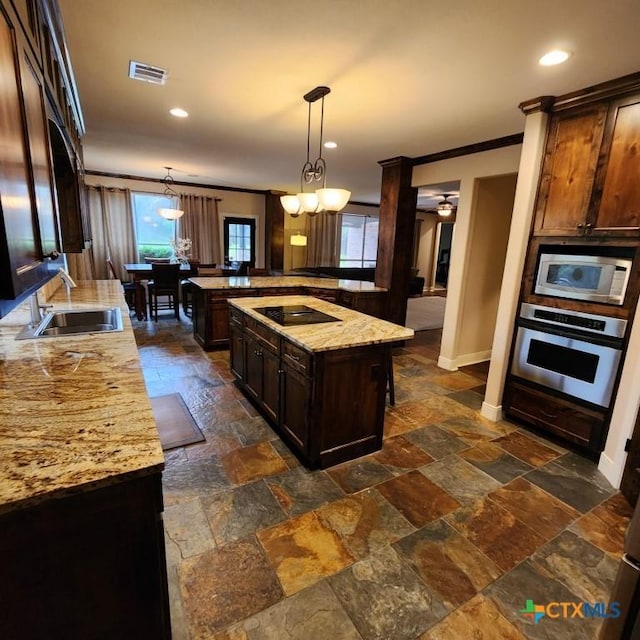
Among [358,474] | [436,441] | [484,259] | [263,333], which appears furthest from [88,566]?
[484,259]

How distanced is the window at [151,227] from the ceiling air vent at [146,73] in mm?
5475

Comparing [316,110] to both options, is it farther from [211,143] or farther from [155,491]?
[155,491]

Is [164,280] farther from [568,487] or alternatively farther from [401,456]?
[568,487]

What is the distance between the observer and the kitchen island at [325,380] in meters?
2.21

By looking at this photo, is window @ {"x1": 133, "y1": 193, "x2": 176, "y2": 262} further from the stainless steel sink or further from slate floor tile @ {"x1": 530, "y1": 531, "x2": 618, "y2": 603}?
slate floor tile @ {"x1": 530, "y1": 531, "x2": 618, "y2": 603}

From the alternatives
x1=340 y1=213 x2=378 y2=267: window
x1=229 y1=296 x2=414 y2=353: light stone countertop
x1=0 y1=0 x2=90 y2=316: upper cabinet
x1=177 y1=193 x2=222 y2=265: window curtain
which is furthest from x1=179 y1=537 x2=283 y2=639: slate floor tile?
x1=340 y1=213 x2=378 y2=267: window

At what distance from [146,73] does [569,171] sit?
Result: 308 cm

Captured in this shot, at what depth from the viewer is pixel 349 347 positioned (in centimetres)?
220

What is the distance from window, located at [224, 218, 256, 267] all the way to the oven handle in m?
6.58

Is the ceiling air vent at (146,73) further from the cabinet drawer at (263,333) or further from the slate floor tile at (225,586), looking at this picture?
the slate floor tile at (225,586)

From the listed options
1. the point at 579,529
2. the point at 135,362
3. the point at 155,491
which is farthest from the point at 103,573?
the point at 579,529

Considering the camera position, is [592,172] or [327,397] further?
[592,172]

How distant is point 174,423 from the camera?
2857 mm

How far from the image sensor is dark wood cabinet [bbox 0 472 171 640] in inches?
31.6
